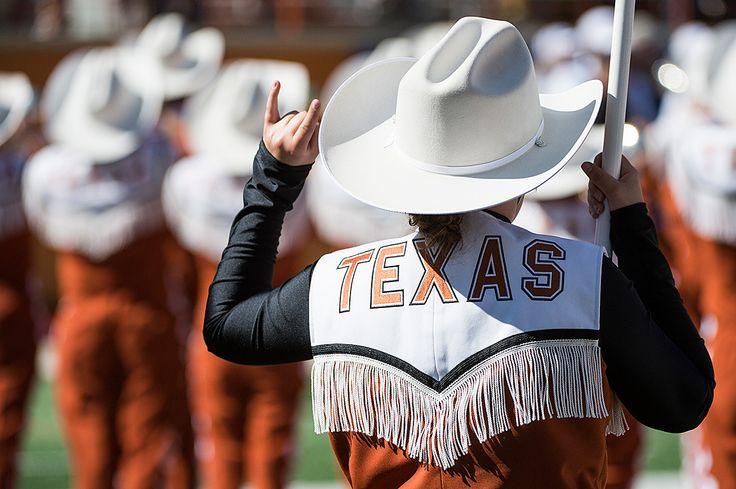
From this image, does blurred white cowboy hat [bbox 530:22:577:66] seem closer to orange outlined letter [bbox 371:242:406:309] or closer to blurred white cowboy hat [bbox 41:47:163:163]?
blurred white cowboy hat [bbox 41:47:163:163]

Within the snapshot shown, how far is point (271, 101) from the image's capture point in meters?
2.24

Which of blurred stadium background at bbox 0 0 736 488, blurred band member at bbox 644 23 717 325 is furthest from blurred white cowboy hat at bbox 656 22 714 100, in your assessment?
blurred stadium background at bbox 0 0 736 488

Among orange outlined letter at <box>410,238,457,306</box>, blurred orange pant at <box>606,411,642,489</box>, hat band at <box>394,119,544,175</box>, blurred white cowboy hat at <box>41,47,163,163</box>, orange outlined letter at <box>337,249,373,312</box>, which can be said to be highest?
hat band at <box>394,119,544,175</box>

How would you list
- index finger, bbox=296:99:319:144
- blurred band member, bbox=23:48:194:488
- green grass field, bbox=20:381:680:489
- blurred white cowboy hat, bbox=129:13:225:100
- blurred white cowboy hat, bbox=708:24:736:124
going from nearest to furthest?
index finger, bbox=296:99:319:144 → blurred white cowboy hat, bbox=708:24:736:124 → blurred band member, bbox=23:48:194:488 → green grass field, bbox=20:381:680:489 → blurred white cowboy hat, bbox=129:13:225:100

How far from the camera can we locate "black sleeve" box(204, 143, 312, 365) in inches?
83.5

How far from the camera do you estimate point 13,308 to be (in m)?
5.78

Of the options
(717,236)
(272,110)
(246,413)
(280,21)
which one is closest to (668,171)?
(717,236)

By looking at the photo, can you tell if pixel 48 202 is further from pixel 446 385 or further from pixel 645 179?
pixel 446 385

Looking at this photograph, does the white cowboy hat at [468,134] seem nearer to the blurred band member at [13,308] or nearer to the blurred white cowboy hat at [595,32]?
the blurred band member at [13,308]

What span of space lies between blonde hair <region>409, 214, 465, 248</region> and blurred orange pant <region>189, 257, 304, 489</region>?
3201mm

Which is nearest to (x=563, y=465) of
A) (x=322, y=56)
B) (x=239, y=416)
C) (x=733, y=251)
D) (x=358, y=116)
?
(x=358, y=116)

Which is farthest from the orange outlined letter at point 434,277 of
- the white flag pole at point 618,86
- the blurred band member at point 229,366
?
the blurred band member at point 229,366

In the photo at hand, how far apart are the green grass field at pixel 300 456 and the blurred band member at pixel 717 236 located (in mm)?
2134

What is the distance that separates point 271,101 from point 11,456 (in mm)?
3977
